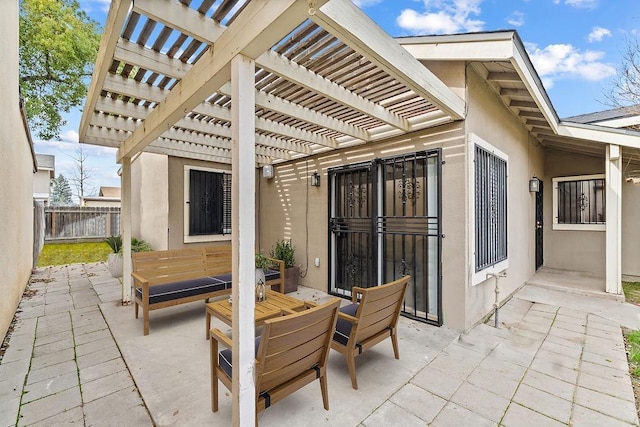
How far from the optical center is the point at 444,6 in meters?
5.41

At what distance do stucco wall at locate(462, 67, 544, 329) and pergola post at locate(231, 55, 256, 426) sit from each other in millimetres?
2999

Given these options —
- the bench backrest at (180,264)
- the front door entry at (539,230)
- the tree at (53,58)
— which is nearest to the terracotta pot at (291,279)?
the bench backrest at (180,264)

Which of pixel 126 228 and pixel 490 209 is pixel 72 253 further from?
pixel 490 209

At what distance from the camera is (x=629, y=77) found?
262 inches

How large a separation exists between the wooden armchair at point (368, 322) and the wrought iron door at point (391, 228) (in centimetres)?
131

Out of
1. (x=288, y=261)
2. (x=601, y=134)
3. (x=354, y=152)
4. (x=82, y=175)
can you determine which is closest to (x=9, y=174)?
(x=288, y=261)

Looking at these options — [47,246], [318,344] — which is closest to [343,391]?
[318,344]

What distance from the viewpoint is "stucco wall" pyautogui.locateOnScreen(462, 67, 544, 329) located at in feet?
12.6

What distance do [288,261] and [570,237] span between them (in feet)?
23.1

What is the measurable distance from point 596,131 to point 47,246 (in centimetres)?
1746

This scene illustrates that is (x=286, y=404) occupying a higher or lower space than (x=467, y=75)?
lower

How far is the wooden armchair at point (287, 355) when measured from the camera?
1.84 metres

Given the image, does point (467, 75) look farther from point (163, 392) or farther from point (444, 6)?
point (163, 392)

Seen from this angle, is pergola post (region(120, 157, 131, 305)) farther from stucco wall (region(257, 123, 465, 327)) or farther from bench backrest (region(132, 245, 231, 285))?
stucco wall (region(257, 123, 465, 327))
